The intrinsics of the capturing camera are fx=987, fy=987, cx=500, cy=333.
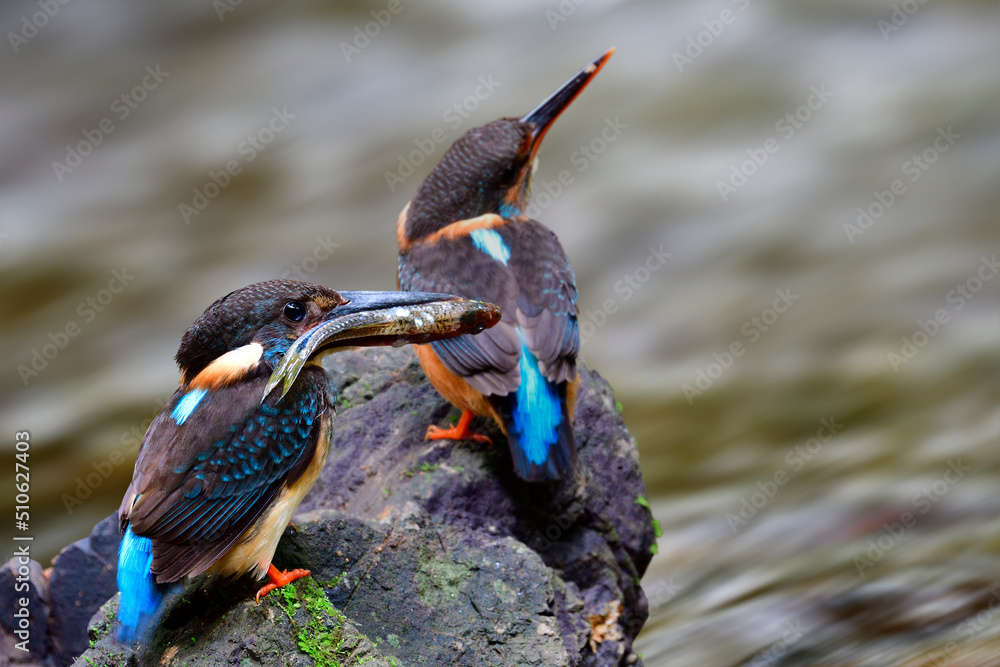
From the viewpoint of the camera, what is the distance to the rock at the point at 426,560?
245 centimetres

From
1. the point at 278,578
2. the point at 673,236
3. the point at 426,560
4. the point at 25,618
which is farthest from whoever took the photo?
the point at 673,236

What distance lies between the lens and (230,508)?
2.43 metres

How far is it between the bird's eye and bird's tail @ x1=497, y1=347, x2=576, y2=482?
957 millimetres

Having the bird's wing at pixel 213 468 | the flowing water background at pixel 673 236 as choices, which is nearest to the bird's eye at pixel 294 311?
the bird's wing at pixel 213 468

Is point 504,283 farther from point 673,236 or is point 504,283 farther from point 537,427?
point 673,236

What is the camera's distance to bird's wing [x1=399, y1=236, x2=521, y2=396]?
3.36 metres

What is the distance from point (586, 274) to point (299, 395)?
493 cm

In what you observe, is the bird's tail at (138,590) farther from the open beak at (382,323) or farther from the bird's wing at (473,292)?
the bird's wing at (473,292)

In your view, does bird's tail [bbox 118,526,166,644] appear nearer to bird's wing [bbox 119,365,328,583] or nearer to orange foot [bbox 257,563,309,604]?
bird's wing [bbox 119,365,328,583]

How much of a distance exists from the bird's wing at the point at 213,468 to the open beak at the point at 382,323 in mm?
79

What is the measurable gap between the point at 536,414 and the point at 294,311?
1.05m

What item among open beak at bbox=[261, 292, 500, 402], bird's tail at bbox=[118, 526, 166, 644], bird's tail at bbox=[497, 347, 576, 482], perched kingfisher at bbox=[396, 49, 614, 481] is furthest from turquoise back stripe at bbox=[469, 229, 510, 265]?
bird's tail at bbox=[118, 526, 166, 644]

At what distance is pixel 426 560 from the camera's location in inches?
113

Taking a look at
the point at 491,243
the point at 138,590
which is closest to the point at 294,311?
the point at 138,590
